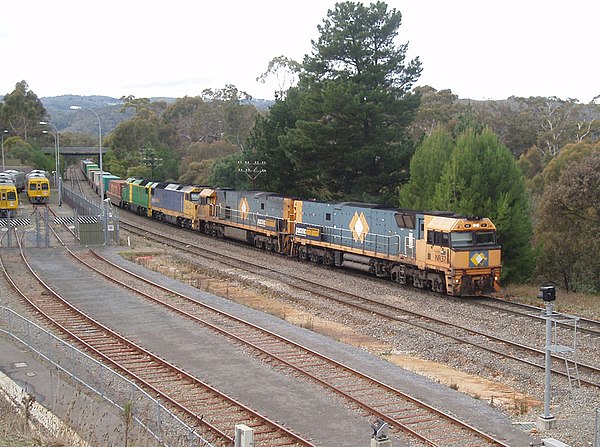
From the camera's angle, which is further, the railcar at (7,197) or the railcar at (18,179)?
the railcar at (18,179)

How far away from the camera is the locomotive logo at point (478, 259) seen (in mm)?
26189

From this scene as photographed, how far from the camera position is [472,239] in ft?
86.8

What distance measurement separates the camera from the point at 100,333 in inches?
816

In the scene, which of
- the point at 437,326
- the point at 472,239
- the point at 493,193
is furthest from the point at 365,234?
the point at 437,326

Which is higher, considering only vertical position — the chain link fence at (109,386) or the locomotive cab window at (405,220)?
the locomotive cab window at (405,220)

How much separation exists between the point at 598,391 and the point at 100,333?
543 inches

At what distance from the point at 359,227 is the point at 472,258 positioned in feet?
25.5

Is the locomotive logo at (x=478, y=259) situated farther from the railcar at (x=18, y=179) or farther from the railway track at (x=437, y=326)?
the railcar at (x=18, y=179)

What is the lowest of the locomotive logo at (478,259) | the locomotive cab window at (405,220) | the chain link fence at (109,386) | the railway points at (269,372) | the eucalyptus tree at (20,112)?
the railway points at (269,372)

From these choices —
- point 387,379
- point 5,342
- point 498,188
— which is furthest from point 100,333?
point 498,188

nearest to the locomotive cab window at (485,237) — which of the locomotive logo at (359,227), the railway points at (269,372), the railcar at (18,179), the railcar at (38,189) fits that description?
the locomotive logo at (359,227)

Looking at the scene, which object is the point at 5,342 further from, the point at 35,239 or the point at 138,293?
the point at 35,239

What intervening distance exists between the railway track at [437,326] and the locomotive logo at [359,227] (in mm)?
3573

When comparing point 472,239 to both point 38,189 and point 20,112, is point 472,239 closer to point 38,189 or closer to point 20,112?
point 38,189
